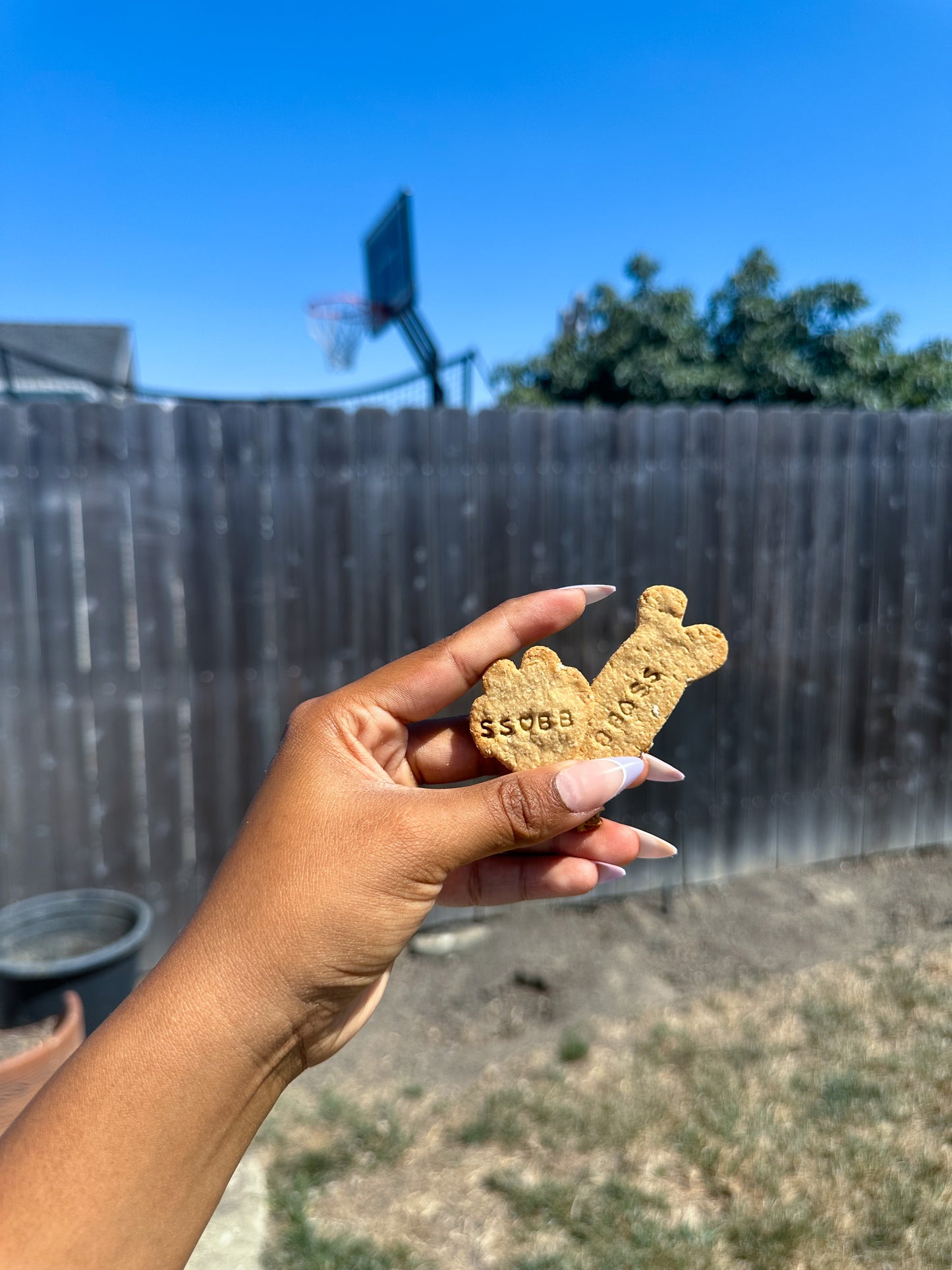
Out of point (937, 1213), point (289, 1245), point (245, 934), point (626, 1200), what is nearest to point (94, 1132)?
point (245, 934)

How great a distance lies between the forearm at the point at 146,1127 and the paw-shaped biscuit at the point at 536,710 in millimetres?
621

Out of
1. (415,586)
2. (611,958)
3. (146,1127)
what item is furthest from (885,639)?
(146,1127)

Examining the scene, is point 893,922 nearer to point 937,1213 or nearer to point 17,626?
point 937,1213

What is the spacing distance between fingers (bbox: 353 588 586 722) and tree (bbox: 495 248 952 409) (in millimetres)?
12317

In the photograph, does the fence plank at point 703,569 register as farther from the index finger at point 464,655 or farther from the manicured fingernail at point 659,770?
the index finger at point 464,655

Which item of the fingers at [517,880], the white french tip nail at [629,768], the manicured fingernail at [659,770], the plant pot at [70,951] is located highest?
the white french tip nail at [629,768]

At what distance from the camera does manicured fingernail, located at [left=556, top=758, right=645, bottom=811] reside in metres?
1.24

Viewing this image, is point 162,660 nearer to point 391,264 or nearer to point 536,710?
point 536,710

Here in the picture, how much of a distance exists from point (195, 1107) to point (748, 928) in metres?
3.25

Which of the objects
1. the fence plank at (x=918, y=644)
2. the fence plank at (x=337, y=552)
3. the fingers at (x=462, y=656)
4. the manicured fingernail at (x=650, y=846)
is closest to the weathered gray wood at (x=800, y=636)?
the fence plank at (x=918, y=644)

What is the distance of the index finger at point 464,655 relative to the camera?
1507 mm

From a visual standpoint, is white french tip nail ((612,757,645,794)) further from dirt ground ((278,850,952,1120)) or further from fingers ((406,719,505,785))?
dirt ground ((278,850,952,1120))

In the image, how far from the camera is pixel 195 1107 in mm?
1000

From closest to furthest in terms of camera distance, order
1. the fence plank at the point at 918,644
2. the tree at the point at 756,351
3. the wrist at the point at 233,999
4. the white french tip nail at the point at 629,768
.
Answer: the wrist at the point at 233,999, the white french tip nail at the point at 629,768, the fence plank at the point at 918,644, the tree at the point at 756,351
